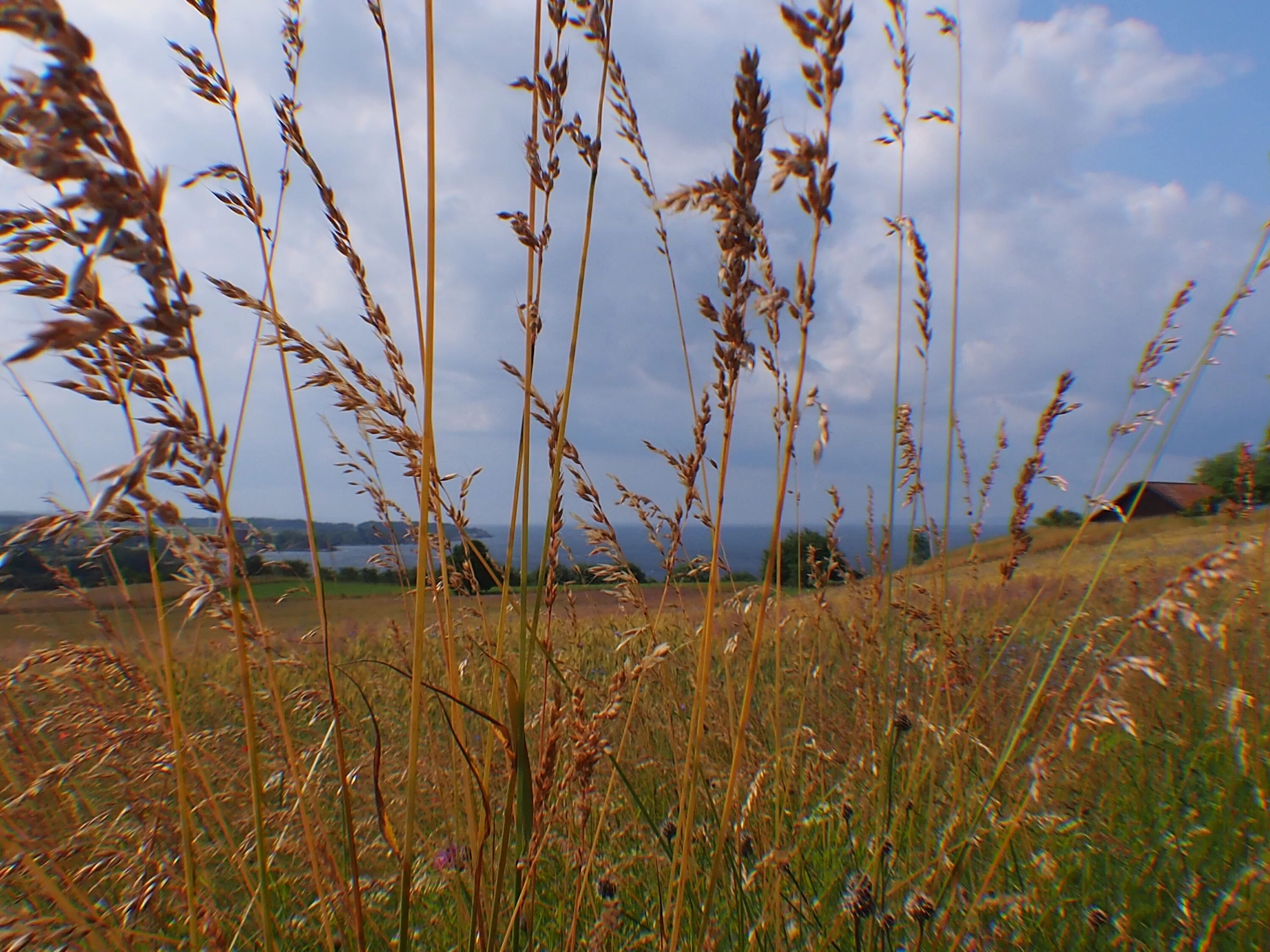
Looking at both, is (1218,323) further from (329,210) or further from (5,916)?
(5,916)

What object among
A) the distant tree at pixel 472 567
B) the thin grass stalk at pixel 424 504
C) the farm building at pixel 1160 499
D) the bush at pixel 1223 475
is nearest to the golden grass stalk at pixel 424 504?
the thin grass stalk at pixel 424 504

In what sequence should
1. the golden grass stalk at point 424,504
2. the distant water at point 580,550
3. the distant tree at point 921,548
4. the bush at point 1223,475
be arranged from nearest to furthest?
the golden grass stalk at point 424,504, the distant water at point 580,550, the distant tree at point 921,548, the bush at point 1223,475

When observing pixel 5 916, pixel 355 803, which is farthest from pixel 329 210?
pixel 355 803

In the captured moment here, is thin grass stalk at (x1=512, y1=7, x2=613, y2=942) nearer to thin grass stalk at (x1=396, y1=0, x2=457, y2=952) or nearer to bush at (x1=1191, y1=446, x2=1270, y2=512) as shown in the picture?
Result: thin grass stalk at (x1=396, y1=0, x2=457, y2=952)

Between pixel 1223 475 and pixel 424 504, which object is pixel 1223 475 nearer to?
pixel 1223 475

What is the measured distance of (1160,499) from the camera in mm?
25281

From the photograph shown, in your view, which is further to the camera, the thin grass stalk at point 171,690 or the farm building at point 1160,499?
the farm building at point 1160,499

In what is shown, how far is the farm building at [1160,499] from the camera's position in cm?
212

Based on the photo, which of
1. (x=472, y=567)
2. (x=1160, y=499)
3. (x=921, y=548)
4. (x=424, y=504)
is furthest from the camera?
(x=1160, y=499)

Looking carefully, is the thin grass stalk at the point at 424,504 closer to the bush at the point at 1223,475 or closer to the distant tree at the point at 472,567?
the distant tree at the point at 472,567

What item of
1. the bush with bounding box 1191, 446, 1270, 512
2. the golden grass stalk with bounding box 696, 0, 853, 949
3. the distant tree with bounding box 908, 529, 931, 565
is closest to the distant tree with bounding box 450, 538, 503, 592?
the golden grass stalk with bounding box 696, 0, 853, 949

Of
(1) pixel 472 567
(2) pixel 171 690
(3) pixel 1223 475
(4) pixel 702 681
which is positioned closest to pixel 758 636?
(4) pixel 702 681

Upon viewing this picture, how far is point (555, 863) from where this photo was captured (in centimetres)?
212

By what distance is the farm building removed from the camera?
212cm
